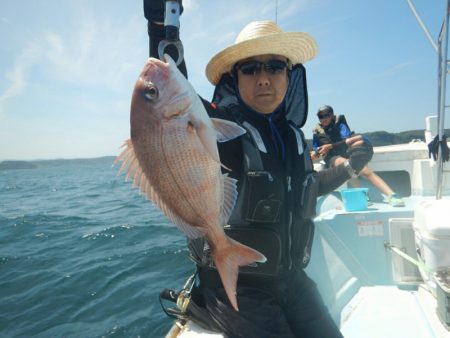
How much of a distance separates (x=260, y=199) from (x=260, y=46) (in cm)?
114

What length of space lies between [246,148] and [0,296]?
22.9ft

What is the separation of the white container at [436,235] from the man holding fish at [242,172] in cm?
73

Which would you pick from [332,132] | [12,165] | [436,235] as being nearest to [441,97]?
[436,235]

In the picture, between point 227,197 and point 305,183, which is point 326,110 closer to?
point 305,183

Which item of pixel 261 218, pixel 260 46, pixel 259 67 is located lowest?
Answer: pixel 261 218

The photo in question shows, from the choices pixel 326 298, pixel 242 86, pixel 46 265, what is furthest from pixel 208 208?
pixel 46 265

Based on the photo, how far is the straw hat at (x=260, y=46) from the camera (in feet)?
7.55

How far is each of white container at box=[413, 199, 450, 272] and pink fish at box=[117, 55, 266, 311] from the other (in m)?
2.07

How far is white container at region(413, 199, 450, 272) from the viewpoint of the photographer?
8.50ft

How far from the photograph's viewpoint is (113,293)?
6.28 meters

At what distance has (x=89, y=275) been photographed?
23.7 ft

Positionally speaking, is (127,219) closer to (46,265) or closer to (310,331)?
(46,265)

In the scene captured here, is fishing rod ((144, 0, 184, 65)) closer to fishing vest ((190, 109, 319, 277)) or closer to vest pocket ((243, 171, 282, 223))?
fishing vest ((190, 109, 319, 277))

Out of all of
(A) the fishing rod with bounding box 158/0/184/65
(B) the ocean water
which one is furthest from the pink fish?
(B) the ocean water
